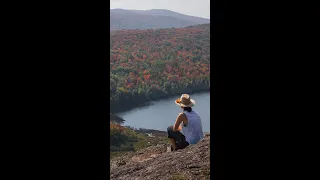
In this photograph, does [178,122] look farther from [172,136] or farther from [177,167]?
[177,167]

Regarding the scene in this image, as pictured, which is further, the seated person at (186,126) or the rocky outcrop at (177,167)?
the seated person at (186,126)

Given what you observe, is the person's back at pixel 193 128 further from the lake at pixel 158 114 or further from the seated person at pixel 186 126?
the lake at pixel 158 114

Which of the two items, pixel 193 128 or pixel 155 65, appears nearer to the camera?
pixel 193 128

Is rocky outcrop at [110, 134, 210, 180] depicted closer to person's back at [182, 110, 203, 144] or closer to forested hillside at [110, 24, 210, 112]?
person's back at [182, 110, 203, 144]

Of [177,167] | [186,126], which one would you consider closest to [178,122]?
[186,126]

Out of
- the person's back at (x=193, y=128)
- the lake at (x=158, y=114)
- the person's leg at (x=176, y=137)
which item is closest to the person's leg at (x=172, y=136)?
the person's leg at (x=176, y=137)
